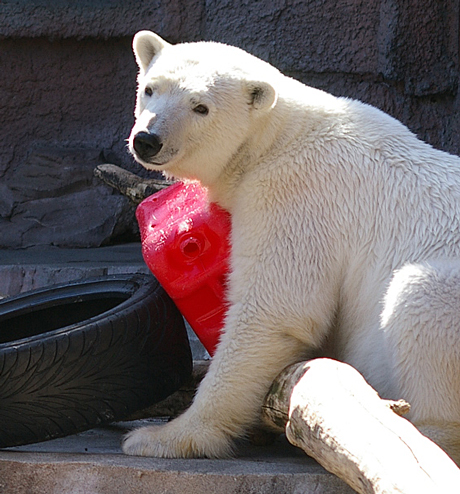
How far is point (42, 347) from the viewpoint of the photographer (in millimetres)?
2854

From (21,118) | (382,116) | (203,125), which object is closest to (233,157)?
(203,125)

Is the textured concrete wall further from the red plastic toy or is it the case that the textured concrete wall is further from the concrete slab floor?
the concrete slab floor

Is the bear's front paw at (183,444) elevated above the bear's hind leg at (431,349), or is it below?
below

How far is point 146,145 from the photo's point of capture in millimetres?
2826

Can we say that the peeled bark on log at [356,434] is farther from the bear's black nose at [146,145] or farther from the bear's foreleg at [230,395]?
the bear's black nose at [146,145]

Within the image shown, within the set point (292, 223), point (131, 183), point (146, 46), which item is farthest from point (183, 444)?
point (131, 183)

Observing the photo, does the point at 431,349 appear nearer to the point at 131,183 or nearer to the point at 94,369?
the point at 94,369

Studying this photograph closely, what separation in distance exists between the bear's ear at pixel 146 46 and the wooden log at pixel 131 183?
3.33ft

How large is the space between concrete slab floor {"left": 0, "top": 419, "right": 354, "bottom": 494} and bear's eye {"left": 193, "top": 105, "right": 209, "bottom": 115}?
1160 millimetres

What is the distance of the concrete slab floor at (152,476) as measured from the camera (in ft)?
8.13

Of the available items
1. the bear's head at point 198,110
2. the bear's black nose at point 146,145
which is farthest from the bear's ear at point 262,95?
the bear's black nose at point 146,145

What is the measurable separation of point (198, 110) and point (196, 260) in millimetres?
547

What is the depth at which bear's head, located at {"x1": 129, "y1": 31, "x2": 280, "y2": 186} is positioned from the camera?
2.85 meters

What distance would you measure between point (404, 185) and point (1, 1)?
3.91 m
